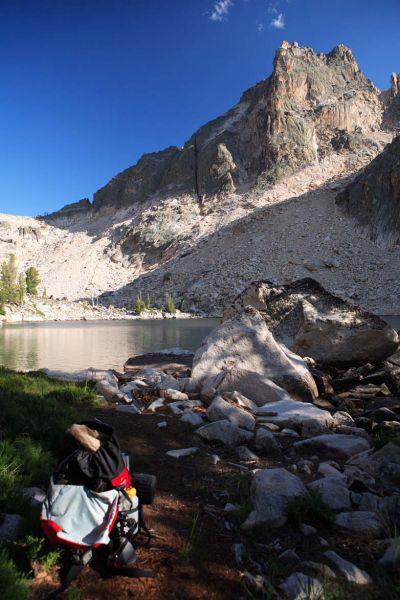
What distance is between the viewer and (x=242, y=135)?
140 m

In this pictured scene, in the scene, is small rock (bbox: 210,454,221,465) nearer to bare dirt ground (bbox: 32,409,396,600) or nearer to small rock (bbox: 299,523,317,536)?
bare dirt ground (bbox: 32,409,396,600)

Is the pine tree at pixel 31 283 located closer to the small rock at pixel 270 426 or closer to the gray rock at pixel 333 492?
the small rock at pixel 270 426

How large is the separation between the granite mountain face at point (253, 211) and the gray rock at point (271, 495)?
76.1m

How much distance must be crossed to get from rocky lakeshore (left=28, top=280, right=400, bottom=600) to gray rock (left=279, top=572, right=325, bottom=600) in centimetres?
Answer: 1

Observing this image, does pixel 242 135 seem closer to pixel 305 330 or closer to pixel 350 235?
pixel 350 235

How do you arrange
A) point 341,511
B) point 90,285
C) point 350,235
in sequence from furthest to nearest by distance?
point 90,285 < point 350,235 < point 341,511

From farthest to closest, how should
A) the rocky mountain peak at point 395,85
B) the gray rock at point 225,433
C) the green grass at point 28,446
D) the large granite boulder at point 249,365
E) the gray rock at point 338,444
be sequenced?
the rocky mountain peak at point 395,85 → the large granite boulder at point 249,365 → the gray rock at point 225,433 → the gray rock at point 338,444 → the green grass at point 28,446

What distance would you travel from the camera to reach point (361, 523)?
4109 mm

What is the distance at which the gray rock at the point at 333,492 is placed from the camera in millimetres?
4570

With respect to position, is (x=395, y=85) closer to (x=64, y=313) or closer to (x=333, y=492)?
(x=64, y=313)

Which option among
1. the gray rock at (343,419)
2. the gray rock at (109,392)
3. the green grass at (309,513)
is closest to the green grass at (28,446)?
the gray rock at (109,392)

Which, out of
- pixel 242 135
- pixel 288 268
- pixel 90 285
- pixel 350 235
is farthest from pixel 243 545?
pixel 242 135

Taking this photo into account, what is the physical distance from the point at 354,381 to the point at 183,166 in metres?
144

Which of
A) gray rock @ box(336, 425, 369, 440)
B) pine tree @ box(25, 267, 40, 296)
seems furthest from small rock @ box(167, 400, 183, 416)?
pine tree @ box(25, 267, 40, 296)
